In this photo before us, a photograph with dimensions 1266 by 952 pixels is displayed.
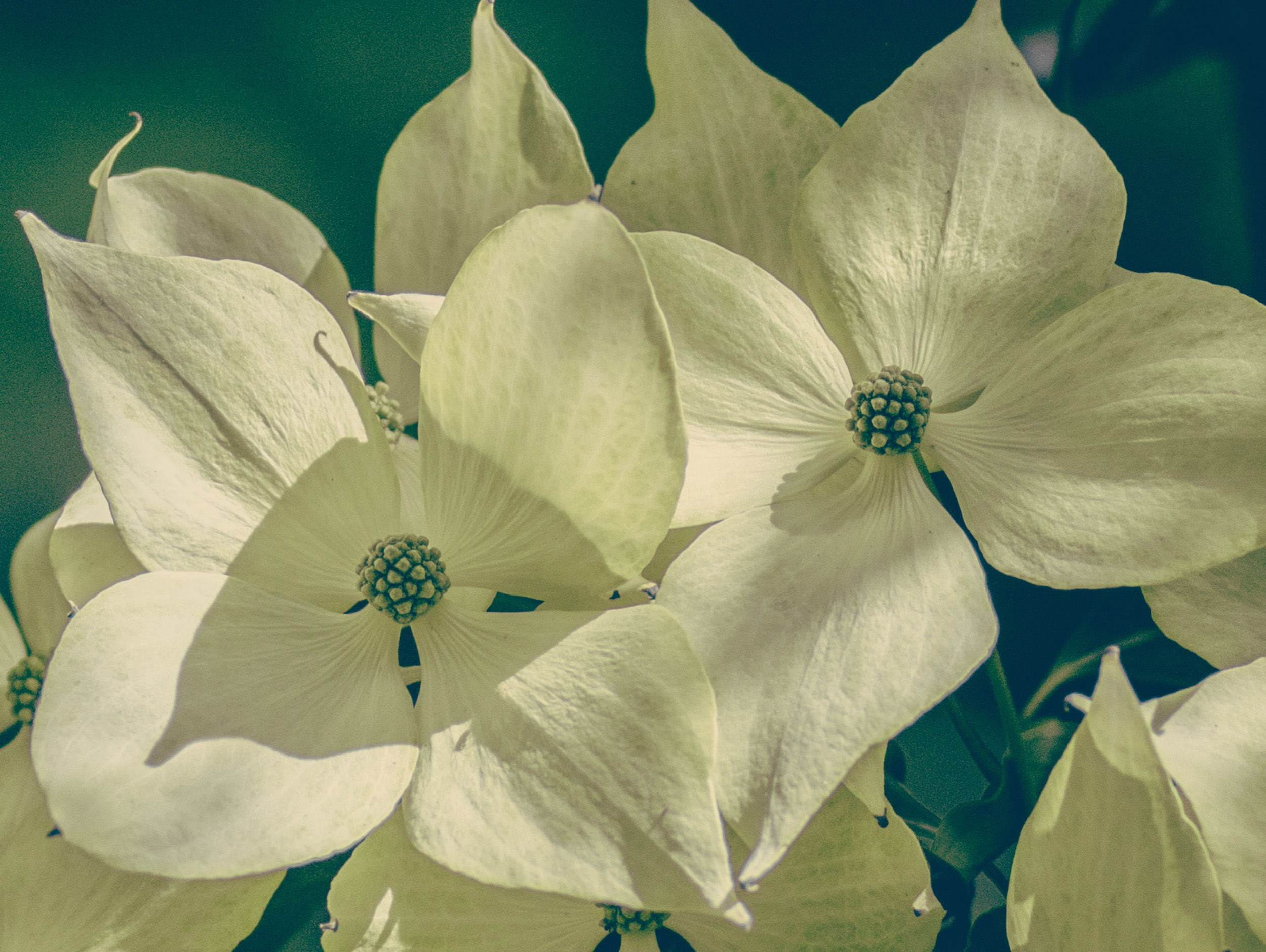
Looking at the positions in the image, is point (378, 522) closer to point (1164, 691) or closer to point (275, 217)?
point (275, 217)

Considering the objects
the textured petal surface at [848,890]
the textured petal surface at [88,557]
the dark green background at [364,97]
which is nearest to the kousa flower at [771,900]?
the textured petal surface at [848,890]

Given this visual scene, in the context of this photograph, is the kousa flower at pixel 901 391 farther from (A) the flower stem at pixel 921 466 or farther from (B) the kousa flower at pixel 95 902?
(B) the kousa flower at pixel 95 902

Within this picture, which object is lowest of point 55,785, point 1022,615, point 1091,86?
point 1022,615

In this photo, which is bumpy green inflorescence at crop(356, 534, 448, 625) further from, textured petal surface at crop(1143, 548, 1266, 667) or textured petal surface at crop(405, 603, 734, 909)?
textured petal surface at crop(1143, 548, 1266, 667)

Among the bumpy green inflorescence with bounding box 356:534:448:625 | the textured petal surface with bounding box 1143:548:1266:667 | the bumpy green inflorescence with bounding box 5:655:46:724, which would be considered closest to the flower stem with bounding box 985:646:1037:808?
the textured petal surface with bounding box 1143:548:1266:667

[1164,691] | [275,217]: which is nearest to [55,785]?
[275,217]

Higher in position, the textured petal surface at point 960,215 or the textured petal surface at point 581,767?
the textured petal surface at point 960,215
